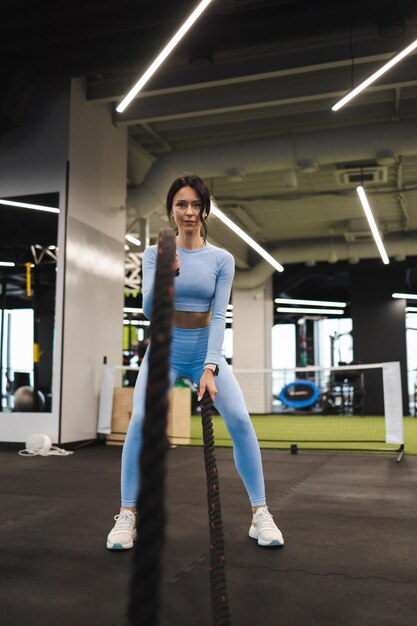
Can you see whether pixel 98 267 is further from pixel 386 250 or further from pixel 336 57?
pixel 386 250

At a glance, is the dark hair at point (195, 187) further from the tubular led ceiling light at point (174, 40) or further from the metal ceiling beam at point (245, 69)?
the metal ceiling beam at point (245, 69)

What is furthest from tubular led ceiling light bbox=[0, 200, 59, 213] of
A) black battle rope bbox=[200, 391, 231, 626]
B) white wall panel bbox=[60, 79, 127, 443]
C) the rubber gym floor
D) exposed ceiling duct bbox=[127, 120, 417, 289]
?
black battle rope bbox=[200, 391, 231, 626]

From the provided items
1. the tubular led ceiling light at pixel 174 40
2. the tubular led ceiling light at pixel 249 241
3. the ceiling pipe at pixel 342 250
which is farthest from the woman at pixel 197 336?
the ceiling pipe at pixel 342 250

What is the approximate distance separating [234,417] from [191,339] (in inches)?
14.1

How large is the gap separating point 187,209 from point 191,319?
43 cm

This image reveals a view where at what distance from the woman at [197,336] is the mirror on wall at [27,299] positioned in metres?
4.36

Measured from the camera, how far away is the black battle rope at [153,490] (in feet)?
2.12

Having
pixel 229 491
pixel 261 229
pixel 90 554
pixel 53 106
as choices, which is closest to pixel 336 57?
pixel 53 106

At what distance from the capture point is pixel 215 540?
1.51 metres

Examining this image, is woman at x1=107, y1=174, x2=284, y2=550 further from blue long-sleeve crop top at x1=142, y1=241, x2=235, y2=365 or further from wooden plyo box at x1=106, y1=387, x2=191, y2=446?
wooden plyo box at x1=106, y1=387, x2=191, y2=446

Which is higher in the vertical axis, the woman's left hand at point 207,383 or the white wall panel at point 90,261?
the white wall panel at point 90,261

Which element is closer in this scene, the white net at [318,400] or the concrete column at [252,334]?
the white net at [318,400]

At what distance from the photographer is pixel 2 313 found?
7211 millimetres

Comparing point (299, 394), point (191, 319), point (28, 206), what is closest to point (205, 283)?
point (191, 319)
